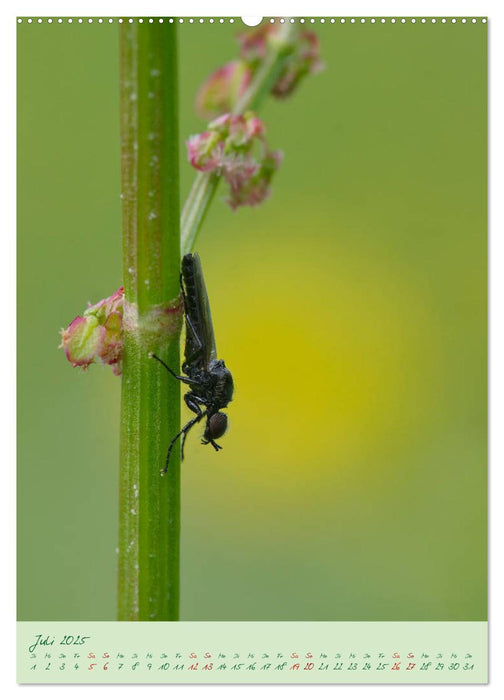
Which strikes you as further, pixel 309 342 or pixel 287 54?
pixel 309 342

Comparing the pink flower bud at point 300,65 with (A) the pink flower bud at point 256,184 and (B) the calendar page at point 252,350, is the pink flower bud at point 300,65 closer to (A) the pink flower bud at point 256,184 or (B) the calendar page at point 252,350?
(B) the calendar page at point 252,350

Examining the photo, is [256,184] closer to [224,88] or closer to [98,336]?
[224,88]

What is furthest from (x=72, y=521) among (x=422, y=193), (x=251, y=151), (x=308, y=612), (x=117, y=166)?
(x=422, y=193)

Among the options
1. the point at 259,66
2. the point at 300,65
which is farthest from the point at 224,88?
the point at 300,65

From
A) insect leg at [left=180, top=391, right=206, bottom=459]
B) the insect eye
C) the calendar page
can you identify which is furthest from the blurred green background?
the insect eye

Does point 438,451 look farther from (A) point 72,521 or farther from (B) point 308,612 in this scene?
(A) point 72,521

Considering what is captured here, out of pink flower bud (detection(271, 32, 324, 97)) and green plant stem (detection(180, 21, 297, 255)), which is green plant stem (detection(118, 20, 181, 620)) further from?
pink flower bud (detection(271, 32, 324, 97))
